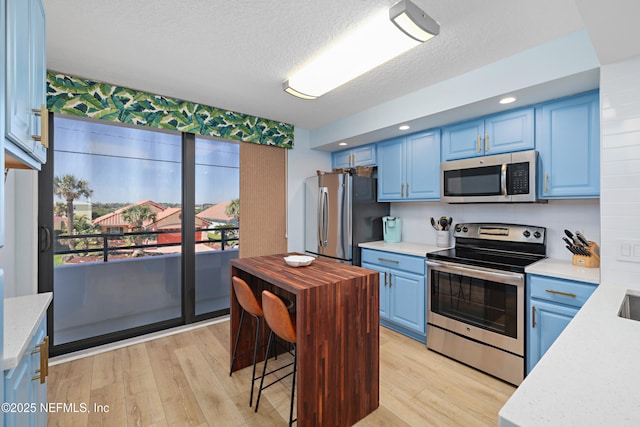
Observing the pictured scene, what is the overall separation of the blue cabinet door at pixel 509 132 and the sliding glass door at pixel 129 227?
2.73 m

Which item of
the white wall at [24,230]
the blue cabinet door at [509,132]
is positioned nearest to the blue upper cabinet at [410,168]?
the blue cabinet door at [509,132]

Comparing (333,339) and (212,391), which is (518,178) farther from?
(212,391)

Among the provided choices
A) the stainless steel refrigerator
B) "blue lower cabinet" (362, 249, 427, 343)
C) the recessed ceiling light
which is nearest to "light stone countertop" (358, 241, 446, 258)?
"blue lower cabinet" (362, 249, 427, 343)

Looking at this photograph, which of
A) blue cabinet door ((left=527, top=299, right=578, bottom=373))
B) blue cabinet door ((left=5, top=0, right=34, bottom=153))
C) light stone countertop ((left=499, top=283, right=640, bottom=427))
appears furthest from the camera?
blue cabinet door ((left=527, top=299, right=578, bottom=373))

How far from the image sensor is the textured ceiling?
5.06ft

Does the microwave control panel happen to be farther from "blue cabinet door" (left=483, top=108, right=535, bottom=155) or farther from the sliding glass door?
the sliding glass door

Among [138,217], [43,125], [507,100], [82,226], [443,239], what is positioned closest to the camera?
[43,125]

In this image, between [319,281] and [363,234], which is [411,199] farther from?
[319,281]

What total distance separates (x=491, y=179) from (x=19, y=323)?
10.3 feet

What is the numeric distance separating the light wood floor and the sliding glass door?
0.45 meters

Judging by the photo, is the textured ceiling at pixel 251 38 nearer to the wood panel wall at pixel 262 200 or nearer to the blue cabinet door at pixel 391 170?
the blue cabinet door at pixel 391 170

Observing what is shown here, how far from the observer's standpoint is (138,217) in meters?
2.95

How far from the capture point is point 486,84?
7.04 feet

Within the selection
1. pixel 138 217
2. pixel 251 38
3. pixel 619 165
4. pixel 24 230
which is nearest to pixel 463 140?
pixel 619 165
